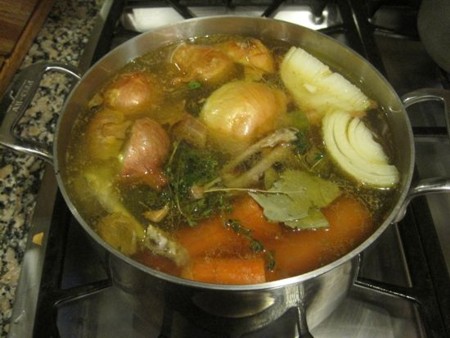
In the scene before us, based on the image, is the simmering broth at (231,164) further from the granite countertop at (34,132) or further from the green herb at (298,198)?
the granite countertop at (34,132)

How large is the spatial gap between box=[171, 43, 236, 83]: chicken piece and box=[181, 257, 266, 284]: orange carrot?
1.63ft

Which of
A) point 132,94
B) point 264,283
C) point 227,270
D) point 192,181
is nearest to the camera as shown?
point 264,283

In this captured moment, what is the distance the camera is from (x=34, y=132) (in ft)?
3.90

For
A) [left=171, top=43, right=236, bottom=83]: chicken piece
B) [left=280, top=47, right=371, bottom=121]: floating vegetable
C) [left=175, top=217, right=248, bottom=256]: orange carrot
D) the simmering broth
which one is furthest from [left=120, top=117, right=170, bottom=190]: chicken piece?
[left=280, top=47, right=371, bottom=121]: floating vegetable

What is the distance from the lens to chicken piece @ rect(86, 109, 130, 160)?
99 centimetres

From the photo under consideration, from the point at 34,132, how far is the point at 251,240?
0.68m

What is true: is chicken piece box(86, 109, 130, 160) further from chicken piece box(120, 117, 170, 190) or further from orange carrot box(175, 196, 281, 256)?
orange carrot box(175, 196, 281, 256)

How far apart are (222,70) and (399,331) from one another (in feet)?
2.36

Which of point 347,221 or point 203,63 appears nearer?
point 347,221

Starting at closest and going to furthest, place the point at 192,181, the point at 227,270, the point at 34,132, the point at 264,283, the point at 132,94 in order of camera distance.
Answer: the point at 264,283, the point at 227,270, the point at 192,181, the point at 132,94, the point at 34,132

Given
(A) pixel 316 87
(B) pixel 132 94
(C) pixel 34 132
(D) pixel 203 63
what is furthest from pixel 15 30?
(A) pixel 316 87

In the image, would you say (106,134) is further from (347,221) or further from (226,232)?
(347,221)

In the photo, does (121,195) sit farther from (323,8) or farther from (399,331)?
(323,8)

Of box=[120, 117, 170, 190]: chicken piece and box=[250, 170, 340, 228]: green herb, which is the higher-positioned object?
box=[120, 117, 170, 190]: chicken piece
